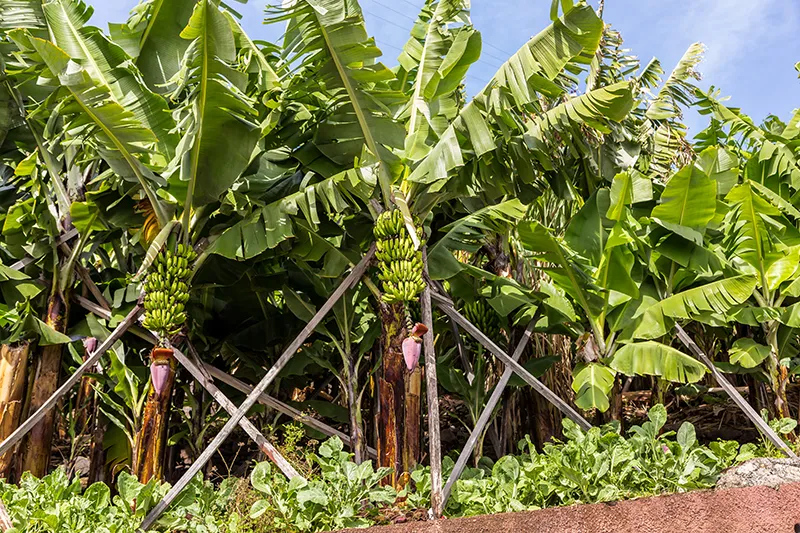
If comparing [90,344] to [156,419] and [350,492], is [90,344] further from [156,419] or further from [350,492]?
[350,492]

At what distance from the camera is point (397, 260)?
5344 millimetres

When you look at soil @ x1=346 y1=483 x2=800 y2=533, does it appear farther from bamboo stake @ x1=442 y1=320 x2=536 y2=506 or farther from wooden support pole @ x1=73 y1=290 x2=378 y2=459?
wooden support pole @ x1=73 y1=290 x2=378 y2=459

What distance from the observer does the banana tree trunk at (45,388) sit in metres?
6.02

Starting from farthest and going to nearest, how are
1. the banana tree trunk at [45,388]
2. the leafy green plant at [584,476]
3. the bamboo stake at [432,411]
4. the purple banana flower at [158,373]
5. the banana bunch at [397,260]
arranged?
the banana tree trunk at [45,388] → the banana bunch at [397,260] → the purple banana flower at [158,373] → the leafy green plant at [584,476] → the bamboo stake at [432,411]

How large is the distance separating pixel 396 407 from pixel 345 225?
6.37 feet

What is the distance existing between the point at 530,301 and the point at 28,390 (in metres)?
4.67

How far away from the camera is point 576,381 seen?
19.6ft

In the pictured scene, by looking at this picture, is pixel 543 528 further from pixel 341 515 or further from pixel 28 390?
pixel 28 390

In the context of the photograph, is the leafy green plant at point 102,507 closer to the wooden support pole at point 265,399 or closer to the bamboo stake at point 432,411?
the wooden support pole at point 265,399

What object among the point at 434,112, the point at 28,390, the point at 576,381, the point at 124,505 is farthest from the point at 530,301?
the point at 28,390

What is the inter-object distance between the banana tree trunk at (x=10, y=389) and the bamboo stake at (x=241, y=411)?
1.86 m

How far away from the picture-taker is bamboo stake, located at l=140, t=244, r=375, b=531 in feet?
16.0

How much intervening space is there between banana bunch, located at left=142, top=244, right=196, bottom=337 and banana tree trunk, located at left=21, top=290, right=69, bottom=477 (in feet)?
4.86

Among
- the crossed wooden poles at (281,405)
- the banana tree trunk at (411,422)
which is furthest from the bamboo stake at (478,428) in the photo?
the banana tree trunk at (411,422)
